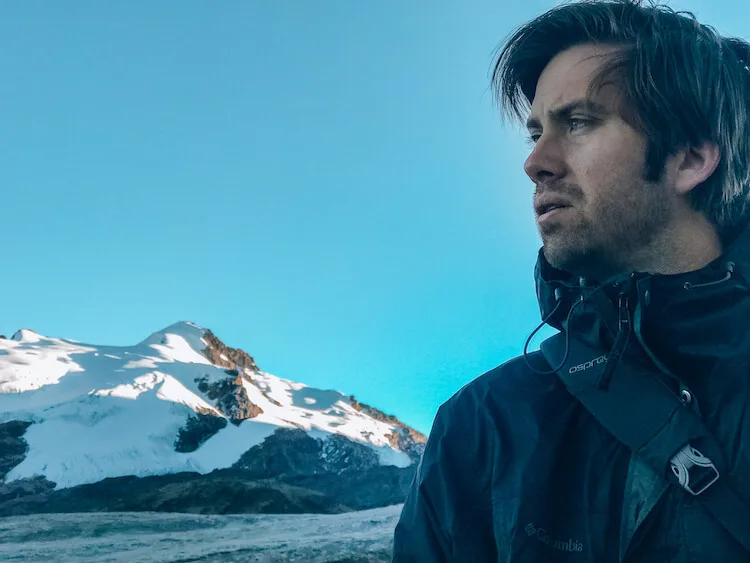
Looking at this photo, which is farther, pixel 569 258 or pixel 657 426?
pixel 569 258

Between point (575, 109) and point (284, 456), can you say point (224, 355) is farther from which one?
point (575, 109)

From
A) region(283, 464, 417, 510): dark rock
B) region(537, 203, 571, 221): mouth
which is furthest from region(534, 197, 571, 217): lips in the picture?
region(283, 464, 417, 510): dark rock

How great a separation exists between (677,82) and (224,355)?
47.5 m

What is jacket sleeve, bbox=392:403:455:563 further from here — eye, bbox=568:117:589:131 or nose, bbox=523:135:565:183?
eye, bbox=568:117:589:131

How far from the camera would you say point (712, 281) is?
1.17 meters

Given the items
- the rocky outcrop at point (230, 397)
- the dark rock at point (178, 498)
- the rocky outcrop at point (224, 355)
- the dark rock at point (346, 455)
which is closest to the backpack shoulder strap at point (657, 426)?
the dark rock at point (178, 498)

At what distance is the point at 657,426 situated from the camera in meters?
1.04

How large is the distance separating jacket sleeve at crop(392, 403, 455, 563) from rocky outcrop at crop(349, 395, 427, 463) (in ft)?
115

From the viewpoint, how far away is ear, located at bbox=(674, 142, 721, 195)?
4.42 feet

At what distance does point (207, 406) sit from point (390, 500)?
11.7 m

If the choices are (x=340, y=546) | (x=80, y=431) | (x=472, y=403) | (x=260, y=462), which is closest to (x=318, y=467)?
(x=260, y=462)

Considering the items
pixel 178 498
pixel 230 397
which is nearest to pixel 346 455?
pixel 230 397

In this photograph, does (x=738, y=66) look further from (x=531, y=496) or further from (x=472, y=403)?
(x=531, y=496)

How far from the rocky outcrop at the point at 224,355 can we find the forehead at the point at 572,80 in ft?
144
